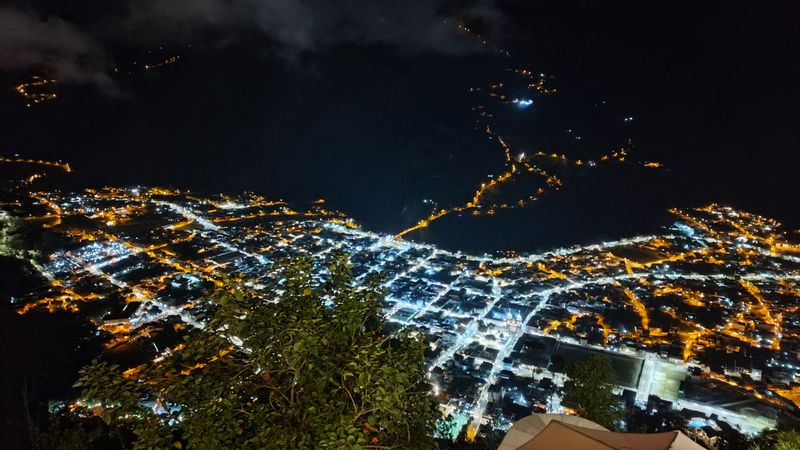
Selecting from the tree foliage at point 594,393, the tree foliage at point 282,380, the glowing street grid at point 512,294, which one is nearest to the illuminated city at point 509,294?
the glowing street grid at point 512,294

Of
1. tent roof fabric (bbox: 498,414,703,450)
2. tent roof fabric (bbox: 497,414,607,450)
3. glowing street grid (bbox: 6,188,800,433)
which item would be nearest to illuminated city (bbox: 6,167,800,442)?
glowing street grid (bbox: 6,188,800,433)

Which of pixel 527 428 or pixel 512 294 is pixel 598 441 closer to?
pixel 527 428

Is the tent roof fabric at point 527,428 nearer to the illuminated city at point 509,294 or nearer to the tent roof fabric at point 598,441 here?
the tent roof fabric at point 598,441

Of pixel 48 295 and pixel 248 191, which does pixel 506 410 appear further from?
pixel 248 191

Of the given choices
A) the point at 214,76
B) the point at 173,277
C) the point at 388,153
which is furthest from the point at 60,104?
the point at 173,277

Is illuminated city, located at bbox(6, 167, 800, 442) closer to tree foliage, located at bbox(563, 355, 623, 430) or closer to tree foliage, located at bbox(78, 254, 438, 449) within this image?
tree foliage, located at bbox(563, 355, 623, 430)

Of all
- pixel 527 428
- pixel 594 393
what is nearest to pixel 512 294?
pixel 594 393
